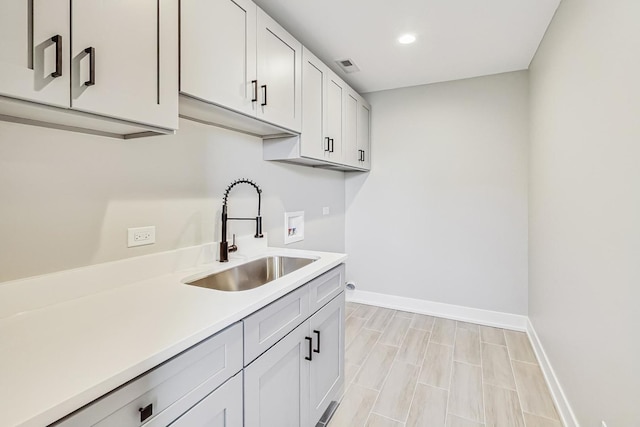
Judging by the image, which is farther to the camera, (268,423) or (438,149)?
(438,149)

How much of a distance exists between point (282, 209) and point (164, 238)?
1094 mm

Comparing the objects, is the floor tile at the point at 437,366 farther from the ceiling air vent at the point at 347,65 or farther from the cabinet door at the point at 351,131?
the ceiling air vent at the point at 347,65

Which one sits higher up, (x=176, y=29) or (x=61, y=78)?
(x=176, y=29)

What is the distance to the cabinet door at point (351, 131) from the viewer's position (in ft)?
9.45

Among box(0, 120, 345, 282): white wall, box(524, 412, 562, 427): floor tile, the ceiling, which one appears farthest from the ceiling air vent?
box(524, 412, 562, 427): floor tile

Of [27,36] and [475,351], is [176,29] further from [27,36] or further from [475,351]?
[475,351]

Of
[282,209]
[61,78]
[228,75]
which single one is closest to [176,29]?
[228,75]

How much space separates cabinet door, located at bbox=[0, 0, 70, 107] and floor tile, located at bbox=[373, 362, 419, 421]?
7.03 ft

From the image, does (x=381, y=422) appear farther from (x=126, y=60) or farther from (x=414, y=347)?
(x=126, y=60)

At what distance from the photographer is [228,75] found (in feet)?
4.80

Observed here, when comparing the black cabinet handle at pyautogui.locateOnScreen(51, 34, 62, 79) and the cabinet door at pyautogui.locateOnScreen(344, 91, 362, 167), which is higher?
the cabinet door at pyautogui.locateOnScreen(344, 91, 362, 167)

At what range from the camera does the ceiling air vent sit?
109 inches

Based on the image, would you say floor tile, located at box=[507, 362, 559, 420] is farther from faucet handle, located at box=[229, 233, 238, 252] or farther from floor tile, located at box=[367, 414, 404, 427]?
faucet handle, located at box=[229, 233, 238, 252]

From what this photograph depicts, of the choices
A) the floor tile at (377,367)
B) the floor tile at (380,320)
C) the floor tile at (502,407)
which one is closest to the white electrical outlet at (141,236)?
the floor tile at (377,367)
